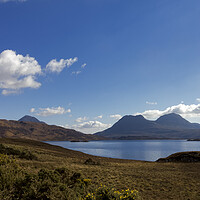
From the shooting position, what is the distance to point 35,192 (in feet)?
31.0

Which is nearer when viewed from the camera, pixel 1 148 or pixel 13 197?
pixel 13 197

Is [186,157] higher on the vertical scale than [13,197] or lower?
lower

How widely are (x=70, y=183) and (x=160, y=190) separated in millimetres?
7700

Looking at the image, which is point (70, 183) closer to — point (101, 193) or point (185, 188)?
point (101, 193)

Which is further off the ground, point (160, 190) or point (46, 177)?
point (46, 177)

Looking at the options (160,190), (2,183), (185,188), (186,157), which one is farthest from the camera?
(186,157)

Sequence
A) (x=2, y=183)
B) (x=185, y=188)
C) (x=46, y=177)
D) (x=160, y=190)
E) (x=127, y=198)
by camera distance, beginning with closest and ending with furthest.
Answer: (x=127, y=198) → (x=2, y=183) → (x=46, y=177) → (x=160, y=190) → (x=185, y=188)

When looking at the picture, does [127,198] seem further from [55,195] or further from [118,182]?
[118,182]

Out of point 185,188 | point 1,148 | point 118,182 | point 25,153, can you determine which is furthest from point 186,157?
point 1,148

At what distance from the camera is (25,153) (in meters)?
27.8

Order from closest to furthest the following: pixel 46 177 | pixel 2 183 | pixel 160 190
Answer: pixel 2 183 < pixel 46 177 < pixel 160 190

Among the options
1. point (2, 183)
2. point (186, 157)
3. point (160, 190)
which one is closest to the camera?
point (2, 183)

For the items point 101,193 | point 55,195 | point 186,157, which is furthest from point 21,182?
point 186,157

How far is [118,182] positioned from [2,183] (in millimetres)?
9787
